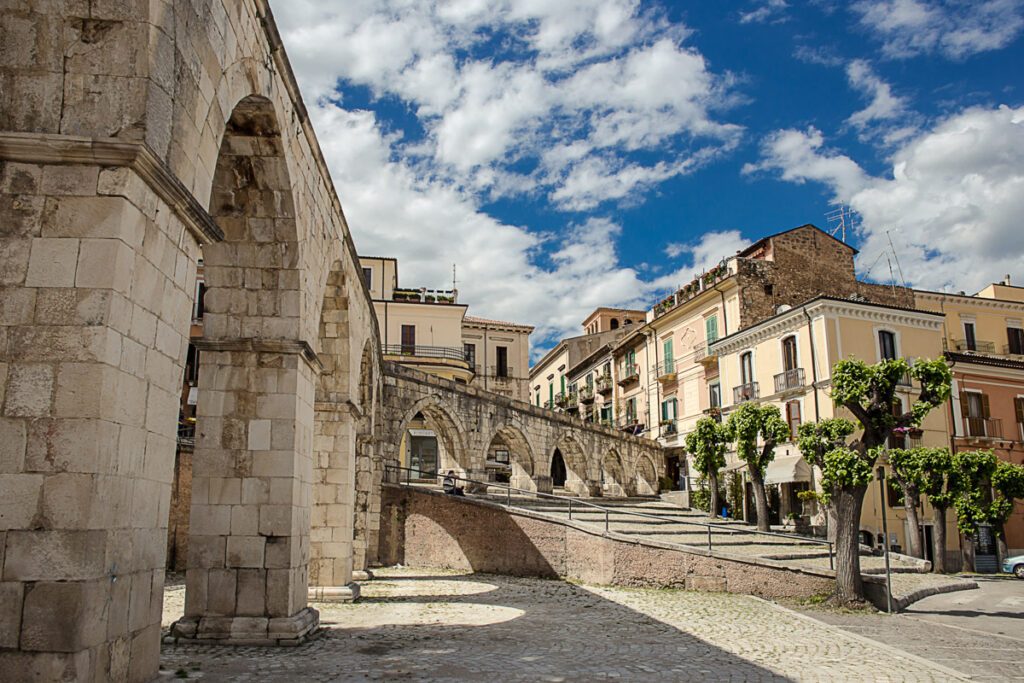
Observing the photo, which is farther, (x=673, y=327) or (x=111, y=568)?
(x=673, y=327)

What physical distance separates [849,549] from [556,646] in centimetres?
680

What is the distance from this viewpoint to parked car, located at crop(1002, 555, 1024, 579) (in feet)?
79.6

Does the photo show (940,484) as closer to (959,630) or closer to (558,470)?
(959,630)

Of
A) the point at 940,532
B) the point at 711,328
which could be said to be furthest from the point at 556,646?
the point at 711,328

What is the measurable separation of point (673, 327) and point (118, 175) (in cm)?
3216

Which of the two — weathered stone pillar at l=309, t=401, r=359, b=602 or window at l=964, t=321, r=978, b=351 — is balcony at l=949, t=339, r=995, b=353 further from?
weathered stone pillar at l=309, t=401, r=359, b=602

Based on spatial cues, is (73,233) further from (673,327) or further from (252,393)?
(673,327)

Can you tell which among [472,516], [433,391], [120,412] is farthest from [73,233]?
[433,391]

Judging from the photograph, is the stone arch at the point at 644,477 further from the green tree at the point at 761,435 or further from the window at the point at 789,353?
the green tree at the point at 761,435

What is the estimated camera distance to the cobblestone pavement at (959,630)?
30.6ft

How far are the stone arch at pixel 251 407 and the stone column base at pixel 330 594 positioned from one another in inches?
128

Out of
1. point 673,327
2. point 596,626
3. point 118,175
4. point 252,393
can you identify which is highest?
point 673,327

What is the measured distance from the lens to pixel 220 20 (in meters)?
6.27

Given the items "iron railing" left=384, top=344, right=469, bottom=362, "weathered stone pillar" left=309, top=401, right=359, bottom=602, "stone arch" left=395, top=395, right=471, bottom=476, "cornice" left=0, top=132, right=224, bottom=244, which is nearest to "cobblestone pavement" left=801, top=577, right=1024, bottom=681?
"weathered stone pillar" left=309, top=401, right=359, bottom=602
